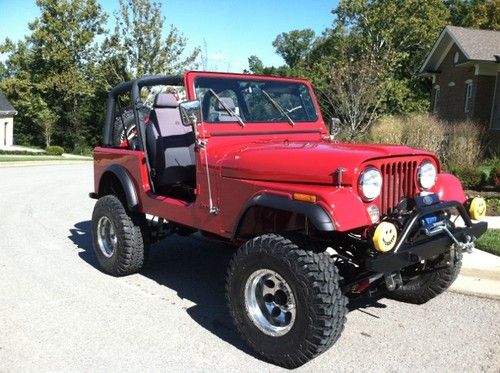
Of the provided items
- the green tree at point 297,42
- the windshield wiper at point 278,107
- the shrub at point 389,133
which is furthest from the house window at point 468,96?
the green tree at point 297,42

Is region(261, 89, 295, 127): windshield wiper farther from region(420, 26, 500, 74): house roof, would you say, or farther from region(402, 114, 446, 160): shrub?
region(420, 26, 500, 74): house roof

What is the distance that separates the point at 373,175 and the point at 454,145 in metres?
11.0

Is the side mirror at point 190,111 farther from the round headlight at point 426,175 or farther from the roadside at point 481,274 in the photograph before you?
the roadside at point 481,274

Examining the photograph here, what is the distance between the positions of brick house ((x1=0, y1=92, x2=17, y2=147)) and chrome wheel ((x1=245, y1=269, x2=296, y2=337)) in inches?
1695

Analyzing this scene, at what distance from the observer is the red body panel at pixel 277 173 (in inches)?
134

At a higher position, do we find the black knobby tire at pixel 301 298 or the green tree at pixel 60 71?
the green tree at pixel 60 71

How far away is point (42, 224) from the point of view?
8.29 m

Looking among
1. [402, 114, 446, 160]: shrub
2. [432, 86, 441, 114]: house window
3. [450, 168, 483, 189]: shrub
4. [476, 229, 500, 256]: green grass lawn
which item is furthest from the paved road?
[432, 86, 441, 114]: house window

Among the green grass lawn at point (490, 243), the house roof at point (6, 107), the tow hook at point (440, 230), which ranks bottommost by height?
the green grass lawn at point (490, 243)

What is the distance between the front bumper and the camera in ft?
10.8

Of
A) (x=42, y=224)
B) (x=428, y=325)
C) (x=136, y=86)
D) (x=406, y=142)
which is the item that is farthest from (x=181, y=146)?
(x=406, y=142)

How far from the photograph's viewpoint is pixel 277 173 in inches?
146

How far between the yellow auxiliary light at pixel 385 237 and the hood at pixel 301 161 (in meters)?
0.36

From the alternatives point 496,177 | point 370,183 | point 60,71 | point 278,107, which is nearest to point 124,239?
point 278,107
